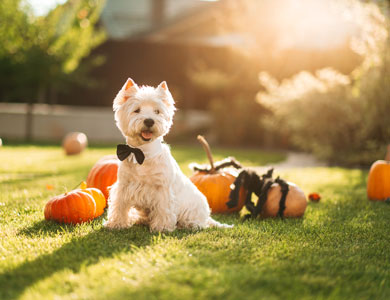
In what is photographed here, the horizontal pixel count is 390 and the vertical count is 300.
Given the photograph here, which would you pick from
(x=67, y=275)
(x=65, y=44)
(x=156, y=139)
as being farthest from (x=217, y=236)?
(x=65, y=44)

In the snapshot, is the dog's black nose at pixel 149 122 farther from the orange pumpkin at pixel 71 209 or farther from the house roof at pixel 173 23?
the house roof at pixel 173 23

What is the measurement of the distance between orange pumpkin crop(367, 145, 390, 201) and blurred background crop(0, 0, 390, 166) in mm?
4046

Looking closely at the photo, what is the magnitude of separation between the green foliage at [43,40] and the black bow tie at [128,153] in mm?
12507

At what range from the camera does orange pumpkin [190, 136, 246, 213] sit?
17.0ft

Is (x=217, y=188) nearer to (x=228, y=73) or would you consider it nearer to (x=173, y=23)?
(x=228, y=73)

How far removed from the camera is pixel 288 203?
4914 mm

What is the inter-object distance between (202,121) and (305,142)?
731 cm

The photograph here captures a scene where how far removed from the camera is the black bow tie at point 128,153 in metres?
3.76

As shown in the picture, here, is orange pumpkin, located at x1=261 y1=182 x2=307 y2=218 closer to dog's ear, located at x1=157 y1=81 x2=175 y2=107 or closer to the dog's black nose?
dog's ear, located at x1=157 y1=81 x2=175 y2=107

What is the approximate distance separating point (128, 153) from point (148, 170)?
235 millimetres

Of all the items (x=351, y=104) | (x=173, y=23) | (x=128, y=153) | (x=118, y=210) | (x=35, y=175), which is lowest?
(x=35, y=175)

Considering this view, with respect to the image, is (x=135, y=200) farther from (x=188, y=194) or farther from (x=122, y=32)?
(x=122, y=32)

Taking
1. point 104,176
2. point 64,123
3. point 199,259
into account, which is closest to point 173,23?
point 64,123

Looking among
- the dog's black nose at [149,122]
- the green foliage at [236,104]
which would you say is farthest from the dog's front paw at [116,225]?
the green foliage at [236,104]
